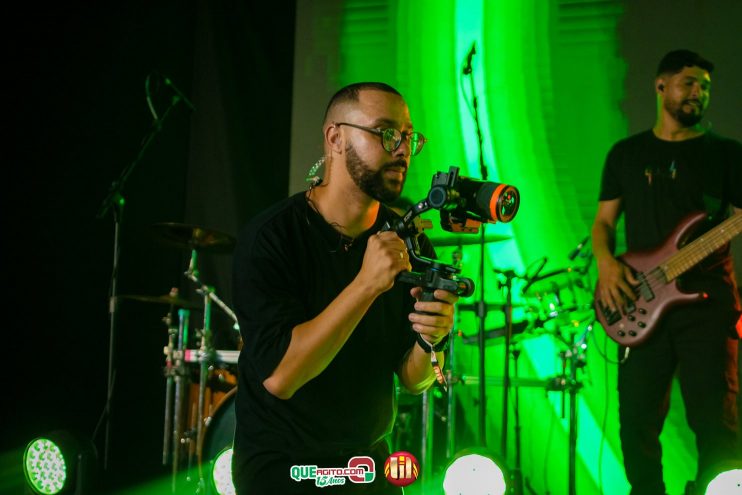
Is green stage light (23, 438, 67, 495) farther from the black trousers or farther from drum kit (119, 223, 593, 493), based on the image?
the black trousers

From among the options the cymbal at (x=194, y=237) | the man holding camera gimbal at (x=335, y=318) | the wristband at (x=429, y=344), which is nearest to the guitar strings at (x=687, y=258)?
the man holding camera gimbal at (x=335, y=318)

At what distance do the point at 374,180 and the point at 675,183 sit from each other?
8.42 feet

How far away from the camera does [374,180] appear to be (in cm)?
219

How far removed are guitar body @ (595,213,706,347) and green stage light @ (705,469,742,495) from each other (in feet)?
2.48

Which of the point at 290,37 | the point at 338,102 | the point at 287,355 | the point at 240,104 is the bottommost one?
the point at 287,355

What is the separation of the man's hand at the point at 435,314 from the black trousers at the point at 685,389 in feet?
7.65

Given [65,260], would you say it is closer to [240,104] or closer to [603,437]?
[240,104]

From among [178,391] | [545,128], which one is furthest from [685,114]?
[178,391]

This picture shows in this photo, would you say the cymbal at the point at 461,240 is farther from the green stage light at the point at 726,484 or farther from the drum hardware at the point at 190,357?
the green stage light at the point at 726,484

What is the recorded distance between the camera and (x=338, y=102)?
2.31 m

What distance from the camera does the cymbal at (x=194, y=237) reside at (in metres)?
A: 4.52

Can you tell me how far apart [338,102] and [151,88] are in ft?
12.7

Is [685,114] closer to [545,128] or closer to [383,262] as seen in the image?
[545,128]

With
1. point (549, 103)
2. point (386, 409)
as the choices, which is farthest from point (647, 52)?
point (386, 409)
